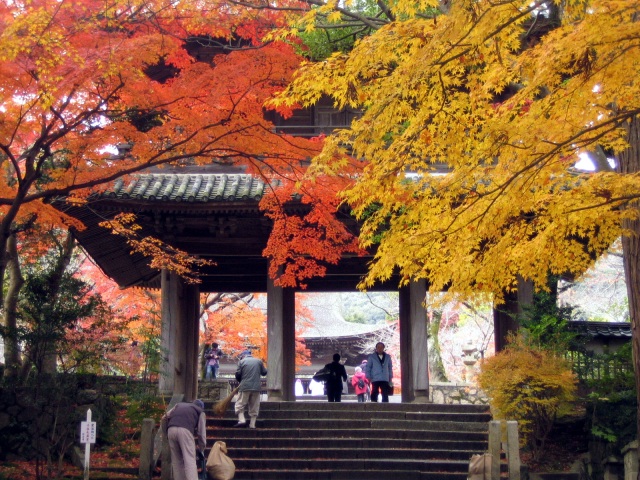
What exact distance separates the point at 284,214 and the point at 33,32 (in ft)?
19.4

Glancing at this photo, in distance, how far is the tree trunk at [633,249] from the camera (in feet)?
25.9

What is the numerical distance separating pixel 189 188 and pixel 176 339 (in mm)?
3159

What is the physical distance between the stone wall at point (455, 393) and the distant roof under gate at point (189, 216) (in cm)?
450

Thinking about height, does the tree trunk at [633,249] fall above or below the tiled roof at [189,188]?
below

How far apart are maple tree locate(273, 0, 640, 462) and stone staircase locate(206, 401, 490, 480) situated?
4.51 metres

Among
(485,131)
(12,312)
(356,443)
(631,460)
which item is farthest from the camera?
(12,312)

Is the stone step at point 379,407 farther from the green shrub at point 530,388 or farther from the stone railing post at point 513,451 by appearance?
the stone railing post at point 513,451

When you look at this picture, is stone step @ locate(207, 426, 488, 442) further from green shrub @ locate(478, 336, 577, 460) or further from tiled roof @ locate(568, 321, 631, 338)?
tiled roof @ locate(568, 321, 631, 338)

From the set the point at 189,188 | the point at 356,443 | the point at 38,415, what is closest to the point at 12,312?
the point at 38,415

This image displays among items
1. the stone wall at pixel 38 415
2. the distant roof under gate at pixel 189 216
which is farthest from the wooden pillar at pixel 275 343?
the stone wall at pixel 38 415

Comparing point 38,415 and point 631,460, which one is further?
point 38,415

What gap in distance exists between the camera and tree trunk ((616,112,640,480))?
Answer: 7898 millimetres

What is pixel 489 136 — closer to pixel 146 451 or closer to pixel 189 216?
pixel 146 451

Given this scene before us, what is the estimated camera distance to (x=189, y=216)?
50.0 ft
